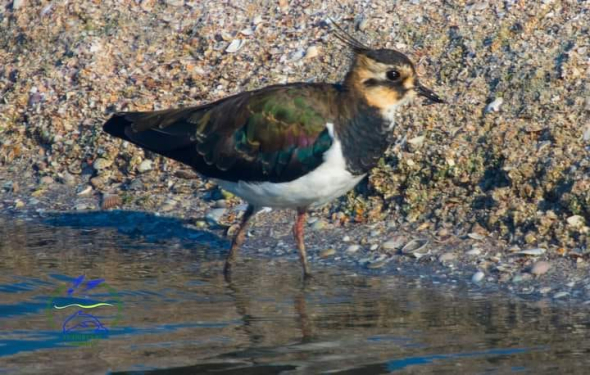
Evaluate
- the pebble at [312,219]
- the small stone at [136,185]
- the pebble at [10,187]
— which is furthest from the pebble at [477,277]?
the pebble at [10,187]

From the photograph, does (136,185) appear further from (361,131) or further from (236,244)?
(361,131)

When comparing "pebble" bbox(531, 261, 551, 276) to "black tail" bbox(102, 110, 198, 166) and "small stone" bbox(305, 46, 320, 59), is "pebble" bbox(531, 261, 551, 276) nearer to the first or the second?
"black tail" bbox(102, 110, 198, 166)

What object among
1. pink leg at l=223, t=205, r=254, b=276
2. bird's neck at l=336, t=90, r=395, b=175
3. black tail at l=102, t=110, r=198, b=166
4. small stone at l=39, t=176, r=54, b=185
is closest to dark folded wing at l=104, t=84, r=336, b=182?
black tail at l=102, t=110, r=198, b=166

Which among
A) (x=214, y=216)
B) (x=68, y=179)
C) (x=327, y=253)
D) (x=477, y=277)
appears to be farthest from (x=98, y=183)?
(x=477, y=277)

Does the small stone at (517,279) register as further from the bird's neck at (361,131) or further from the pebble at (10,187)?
the pebble at (10,187)

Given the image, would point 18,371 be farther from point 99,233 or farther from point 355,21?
point 355,21

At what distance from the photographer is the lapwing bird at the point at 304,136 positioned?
8375 millimetres

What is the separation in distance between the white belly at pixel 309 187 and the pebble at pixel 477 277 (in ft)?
3.67

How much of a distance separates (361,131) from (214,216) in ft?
7.28

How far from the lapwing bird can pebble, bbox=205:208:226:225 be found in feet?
3.74

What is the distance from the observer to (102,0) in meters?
12.8

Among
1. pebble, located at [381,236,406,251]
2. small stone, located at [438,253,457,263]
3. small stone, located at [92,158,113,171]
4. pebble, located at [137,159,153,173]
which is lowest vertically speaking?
small stone, located at [438,253,457,263]

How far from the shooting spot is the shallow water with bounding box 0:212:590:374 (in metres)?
6.82

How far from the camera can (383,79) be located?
337 inches
